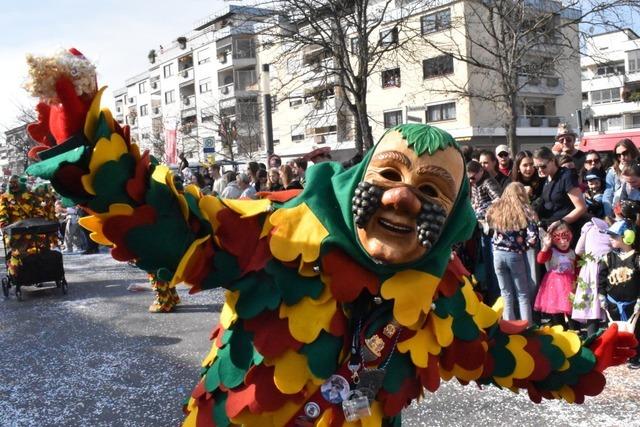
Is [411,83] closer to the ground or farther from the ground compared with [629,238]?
farther from the ground

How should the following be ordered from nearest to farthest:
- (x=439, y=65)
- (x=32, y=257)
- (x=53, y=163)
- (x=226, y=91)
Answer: (x=53, y=163)
(x=32, y=257)
(x=439, y=65)
(x=226, y=91)

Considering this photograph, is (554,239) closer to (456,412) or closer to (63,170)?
(456,412)

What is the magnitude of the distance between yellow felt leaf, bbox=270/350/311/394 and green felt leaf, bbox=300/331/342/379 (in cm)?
2

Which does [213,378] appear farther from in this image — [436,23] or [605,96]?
[605,96]

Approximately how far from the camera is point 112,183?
4.59ft

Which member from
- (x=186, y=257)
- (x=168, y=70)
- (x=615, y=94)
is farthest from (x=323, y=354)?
(x=168, y=70)

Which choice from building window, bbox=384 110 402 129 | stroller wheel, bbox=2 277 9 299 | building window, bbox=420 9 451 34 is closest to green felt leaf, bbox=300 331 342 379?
stroller wheel, bbox=2 277 9 299

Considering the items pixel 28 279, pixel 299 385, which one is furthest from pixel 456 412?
pixel 28 279

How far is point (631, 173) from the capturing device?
15.9 feet

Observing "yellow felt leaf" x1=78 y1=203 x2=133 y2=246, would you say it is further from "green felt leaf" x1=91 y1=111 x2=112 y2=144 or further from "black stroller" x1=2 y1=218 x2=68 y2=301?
"black stroller" x1=2 y1=218 x2=68 y2=301

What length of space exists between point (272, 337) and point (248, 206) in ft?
1.18

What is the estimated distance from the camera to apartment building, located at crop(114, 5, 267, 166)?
3581 cm

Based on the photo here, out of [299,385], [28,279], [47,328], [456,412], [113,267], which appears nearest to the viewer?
[299,385]

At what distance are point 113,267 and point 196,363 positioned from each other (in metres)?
5.92
